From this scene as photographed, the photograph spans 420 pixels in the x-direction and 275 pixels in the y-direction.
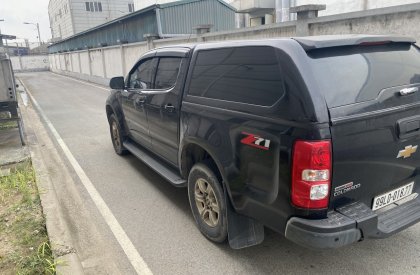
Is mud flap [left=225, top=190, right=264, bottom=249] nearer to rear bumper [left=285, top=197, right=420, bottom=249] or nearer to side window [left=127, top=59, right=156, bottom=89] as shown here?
rear bumper [left=285, top=197, right=420, bottom=249]

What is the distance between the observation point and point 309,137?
2135 millimetres

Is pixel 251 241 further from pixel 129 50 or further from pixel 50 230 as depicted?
pixel 129 50

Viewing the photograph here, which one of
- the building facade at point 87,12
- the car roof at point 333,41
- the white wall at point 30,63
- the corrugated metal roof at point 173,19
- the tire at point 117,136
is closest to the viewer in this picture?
the car roof at point 333,41

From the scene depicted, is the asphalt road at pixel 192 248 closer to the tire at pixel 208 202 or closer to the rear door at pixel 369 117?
the tire at pixel 208 202

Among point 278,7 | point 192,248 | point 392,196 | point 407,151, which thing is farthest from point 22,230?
point 278,7

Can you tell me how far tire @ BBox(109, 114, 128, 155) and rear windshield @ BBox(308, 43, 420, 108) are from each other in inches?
163

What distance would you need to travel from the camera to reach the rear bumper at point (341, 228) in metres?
2.21

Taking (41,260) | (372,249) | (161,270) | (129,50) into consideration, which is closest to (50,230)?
(41,260)

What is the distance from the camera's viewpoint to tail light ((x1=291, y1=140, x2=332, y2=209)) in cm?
215

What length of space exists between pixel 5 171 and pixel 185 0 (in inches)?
583

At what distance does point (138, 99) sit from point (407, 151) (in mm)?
3328

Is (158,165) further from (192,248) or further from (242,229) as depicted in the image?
(242,229)

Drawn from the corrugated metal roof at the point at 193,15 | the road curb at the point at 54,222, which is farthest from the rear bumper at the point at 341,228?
the corrugated metal roof at the point at 193,15

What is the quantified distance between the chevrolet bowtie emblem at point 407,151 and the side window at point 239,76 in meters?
1.08
